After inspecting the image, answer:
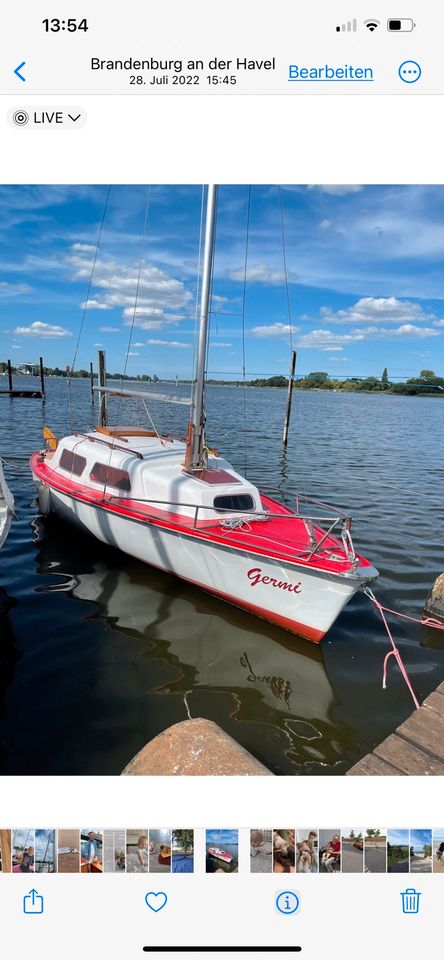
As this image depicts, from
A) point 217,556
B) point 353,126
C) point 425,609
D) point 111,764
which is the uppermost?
point 353,126

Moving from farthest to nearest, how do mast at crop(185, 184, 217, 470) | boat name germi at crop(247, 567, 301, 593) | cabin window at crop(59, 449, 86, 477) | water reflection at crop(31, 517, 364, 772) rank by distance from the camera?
cabin window at crop(59, 449, 86, 477)
mast at crop(185, 184, 217, 470)
boat name germi at crop(247, 567, 301, 593)
water reflection at crop(31, 517, 364, 772)

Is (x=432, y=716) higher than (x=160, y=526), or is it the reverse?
(x=160, y=526)

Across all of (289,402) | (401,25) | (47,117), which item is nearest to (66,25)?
(47,117)

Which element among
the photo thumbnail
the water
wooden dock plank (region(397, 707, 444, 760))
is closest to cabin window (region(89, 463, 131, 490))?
the water

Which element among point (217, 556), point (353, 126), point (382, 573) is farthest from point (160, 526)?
point (353, 126)

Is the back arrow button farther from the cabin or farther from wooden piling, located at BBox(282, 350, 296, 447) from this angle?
wooden piling, located at BBox(282, 350, 296, 447)

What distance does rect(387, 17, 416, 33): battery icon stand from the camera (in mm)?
3119

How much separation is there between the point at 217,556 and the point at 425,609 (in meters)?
4.39

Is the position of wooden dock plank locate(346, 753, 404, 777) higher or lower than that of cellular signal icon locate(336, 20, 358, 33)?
lower

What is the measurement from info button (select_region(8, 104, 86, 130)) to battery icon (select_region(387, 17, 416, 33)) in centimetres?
237
